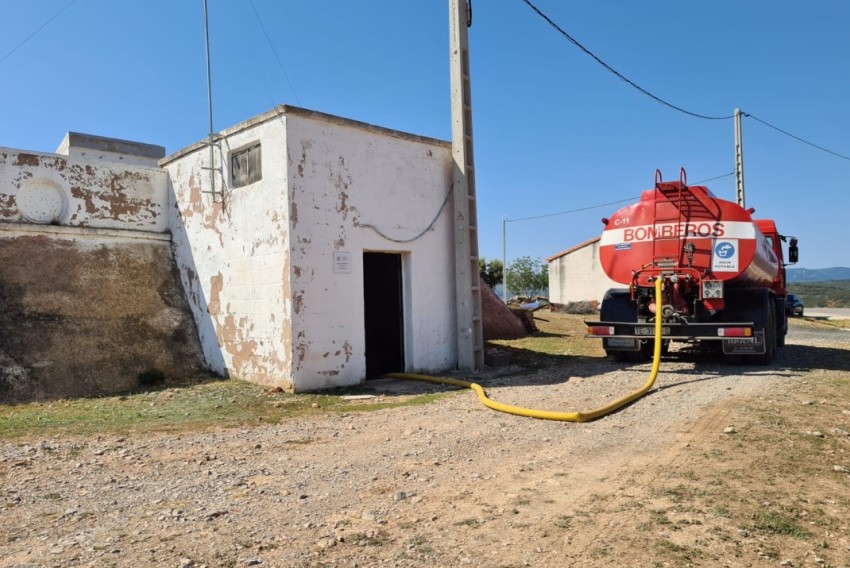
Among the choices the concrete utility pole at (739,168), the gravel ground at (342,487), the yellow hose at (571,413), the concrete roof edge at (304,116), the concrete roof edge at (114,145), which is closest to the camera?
the gravel ground at (342,487)

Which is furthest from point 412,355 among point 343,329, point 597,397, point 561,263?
point 561,263

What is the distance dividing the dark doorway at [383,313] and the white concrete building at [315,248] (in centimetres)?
3

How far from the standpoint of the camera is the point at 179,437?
6465 mm

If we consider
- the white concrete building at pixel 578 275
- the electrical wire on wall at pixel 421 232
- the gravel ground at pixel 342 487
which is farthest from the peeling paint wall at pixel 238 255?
the white concrete building at pixel 578 275

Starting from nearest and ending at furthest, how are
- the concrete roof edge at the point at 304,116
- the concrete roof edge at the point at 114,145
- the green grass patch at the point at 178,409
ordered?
the green grass patch at the point at 178,409, the concrete roof edge at the point at 304,116, the concrete roof edge at the point at 114,145

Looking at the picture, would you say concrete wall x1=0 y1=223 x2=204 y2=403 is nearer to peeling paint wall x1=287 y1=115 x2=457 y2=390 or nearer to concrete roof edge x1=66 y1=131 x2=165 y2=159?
peeling paint wall x1=287 y1=115 x2=457 y2=390

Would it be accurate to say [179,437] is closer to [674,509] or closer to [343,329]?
[343,329]

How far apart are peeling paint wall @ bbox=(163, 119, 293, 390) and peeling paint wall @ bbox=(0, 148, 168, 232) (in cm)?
45

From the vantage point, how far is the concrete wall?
31.0 ft

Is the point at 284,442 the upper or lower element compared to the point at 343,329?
lower

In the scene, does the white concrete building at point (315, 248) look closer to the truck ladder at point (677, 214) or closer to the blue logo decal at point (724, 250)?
the truck ladder at point (677, 214)

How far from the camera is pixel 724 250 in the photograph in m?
9.84

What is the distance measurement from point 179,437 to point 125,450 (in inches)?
25.3

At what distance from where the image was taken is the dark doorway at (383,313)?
439 inches
